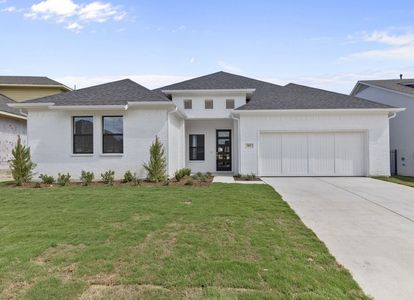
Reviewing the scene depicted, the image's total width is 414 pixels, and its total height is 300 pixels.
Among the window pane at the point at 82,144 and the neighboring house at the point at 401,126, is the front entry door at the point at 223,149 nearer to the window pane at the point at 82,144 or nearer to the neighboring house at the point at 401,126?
the window pane at the point at 82,144

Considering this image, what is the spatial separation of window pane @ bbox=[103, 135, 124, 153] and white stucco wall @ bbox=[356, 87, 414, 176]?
537 inches

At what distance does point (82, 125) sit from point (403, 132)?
1536cm

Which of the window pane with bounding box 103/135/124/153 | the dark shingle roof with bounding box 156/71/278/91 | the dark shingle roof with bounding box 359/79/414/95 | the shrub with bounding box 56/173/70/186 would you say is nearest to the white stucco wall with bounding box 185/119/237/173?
the dark shingle roof with bounding box 156/71/278/91

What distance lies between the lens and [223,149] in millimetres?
17516

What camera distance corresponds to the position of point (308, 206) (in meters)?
7.84

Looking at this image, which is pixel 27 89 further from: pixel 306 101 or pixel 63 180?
pixel 306 101

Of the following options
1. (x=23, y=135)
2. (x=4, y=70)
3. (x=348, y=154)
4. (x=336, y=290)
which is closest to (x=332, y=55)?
(x=348, y=154)

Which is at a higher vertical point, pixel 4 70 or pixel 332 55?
pixel 4 70

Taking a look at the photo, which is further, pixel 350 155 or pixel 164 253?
pixel 350 155

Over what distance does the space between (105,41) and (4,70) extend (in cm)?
2237

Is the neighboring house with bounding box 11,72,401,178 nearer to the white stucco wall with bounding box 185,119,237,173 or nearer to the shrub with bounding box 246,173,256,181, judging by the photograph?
the white stucco wall with bounding box 185,119,237,173

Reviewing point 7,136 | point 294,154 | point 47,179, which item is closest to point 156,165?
point 47,179

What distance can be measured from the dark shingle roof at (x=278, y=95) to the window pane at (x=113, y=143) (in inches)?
221

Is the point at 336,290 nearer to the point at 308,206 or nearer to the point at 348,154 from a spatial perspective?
the point at 308,206
